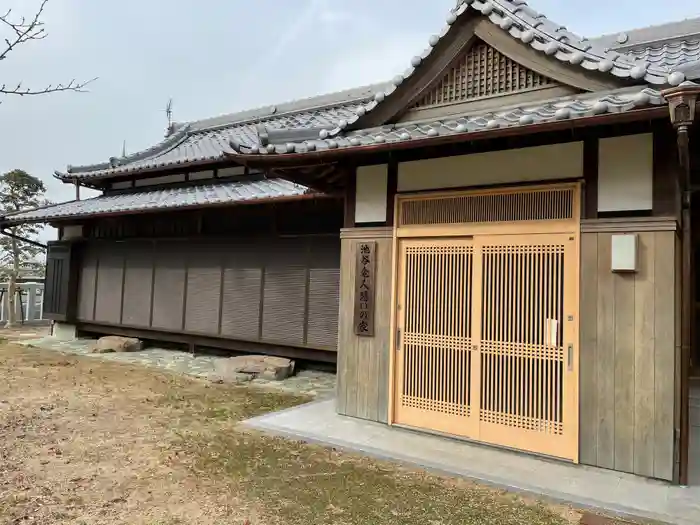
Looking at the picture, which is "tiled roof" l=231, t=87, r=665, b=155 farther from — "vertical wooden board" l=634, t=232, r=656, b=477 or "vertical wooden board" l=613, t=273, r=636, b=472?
"vertical wooden board" l=613, t=273, r=636, b=472

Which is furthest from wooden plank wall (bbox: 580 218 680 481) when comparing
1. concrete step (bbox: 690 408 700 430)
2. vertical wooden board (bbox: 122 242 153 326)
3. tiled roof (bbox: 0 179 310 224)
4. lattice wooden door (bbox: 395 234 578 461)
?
vertical wooden board (bbox: 122 242 153 326)

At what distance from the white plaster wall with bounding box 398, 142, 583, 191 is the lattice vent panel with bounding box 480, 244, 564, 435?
72 cm

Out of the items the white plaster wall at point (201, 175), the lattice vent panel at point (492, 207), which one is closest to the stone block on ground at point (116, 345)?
the white plaster wall at point (201, 175)

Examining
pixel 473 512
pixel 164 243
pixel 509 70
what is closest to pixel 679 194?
pixel 509 70

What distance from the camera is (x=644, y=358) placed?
13.9 ft

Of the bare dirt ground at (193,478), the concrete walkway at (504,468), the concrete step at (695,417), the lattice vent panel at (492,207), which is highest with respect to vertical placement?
the lattice vent panel at (492,207)

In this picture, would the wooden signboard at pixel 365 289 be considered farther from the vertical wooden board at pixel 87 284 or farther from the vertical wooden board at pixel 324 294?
the vertical wooden board at pixel 87 284

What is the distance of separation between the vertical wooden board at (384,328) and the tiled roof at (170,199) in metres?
2.72

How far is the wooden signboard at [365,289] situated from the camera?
5789mm

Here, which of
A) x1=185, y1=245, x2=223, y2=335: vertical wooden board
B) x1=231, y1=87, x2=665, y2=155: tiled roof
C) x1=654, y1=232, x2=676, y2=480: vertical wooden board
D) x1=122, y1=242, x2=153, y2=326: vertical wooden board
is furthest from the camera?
x1=122, y1=242, x2=153, y2=326: vertical wooden board

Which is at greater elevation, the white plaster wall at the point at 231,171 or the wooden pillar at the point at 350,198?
the white plaster wall at the point at 231,171

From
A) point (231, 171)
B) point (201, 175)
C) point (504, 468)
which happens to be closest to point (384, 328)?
point (504, 468)

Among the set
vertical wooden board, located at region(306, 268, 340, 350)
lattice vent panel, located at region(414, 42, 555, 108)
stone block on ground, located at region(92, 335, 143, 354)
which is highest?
lattice vent panel, located at region(414, 42, 555, 108)

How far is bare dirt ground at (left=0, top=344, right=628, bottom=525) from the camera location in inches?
138
